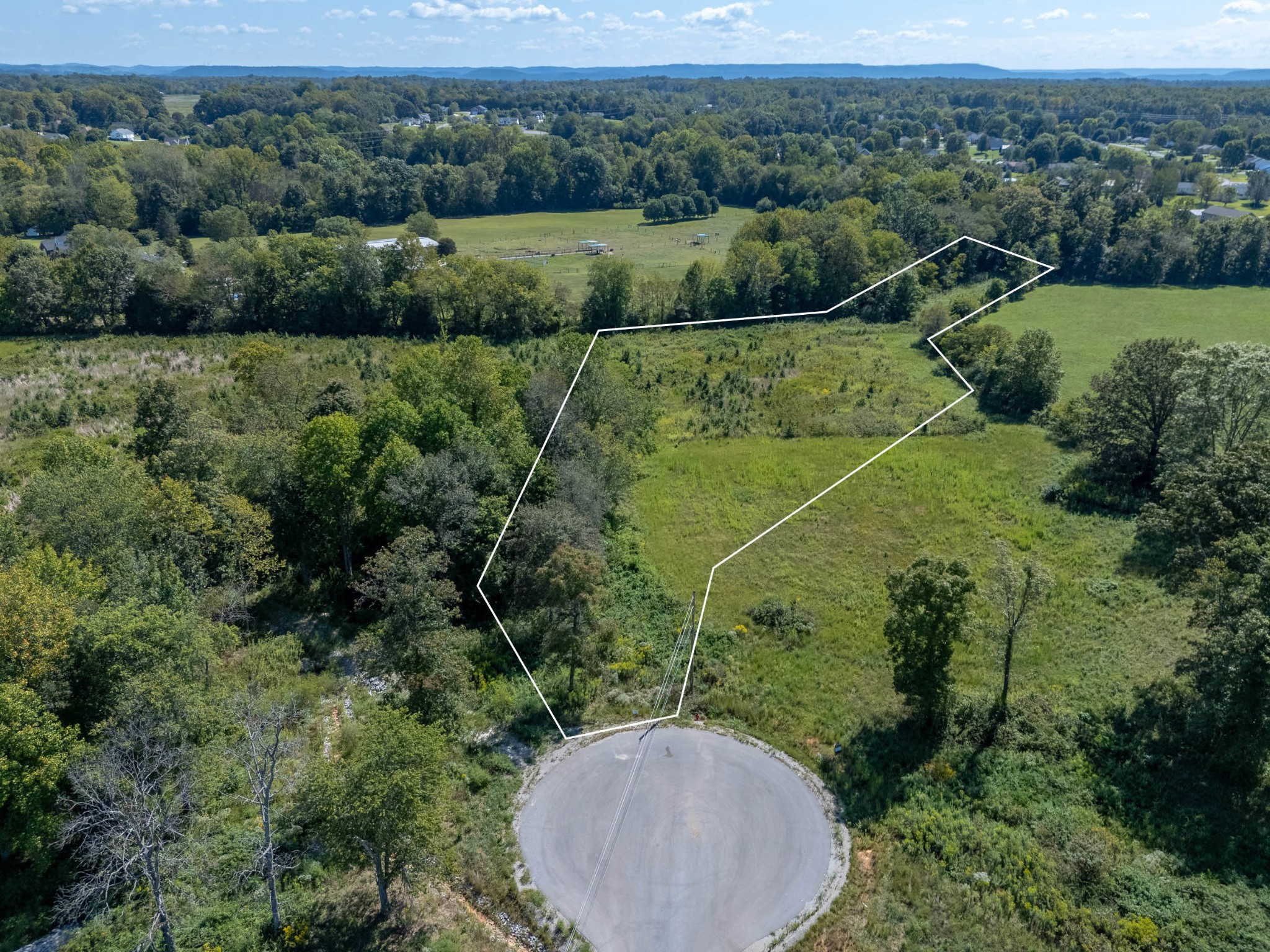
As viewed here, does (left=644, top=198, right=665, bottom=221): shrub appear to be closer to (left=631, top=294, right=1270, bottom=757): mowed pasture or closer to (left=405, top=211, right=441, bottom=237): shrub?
(left=405, top=211, right=441, bottom=237): shrub

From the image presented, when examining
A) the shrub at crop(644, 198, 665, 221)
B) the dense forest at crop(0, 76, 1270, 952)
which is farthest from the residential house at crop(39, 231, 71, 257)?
the shrub at crop(644, 198, 665, 221)

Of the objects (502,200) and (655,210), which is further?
(502,200)

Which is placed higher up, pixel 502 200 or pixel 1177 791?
pixel 502 200

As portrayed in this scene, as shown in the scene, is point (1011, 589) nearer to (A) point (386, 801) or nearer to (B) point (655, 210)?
(A) point (386, 801)

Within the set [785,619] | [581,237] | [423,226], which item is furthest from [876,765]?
[581,237]

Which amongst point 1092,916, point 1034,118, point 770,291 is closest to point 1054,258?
point 770,291

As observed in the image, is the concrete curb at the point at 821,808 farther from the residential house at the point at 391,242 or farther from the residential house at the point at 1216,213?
the residential house at the point at 1216,213

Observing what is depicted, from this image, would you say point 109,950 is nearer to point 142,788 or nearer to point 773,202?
point 142,788
